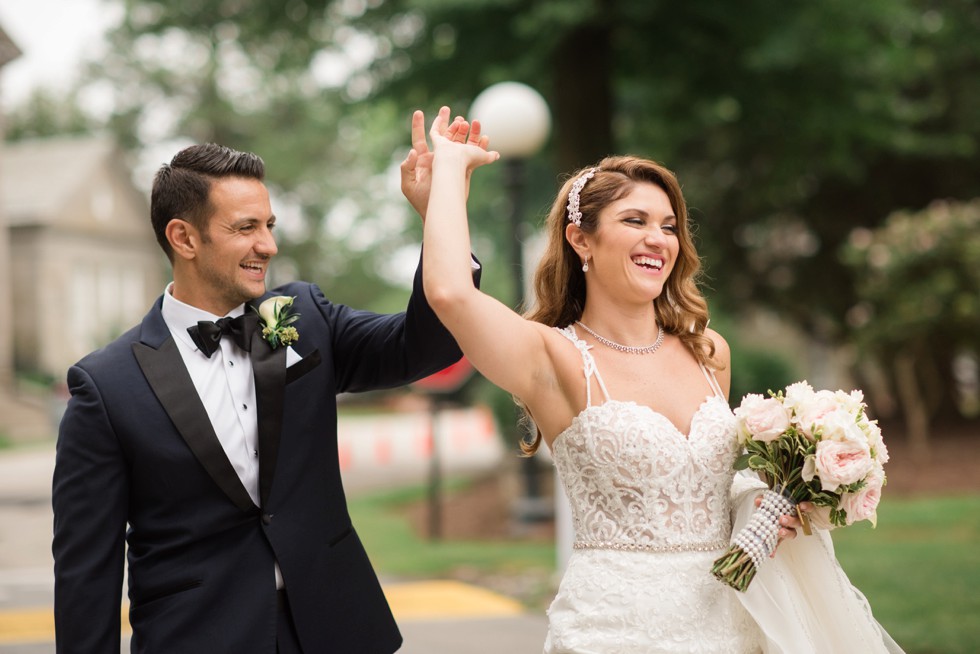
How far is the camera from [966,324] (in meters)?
14.1

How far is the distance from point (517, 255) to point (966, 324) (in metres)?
7.88

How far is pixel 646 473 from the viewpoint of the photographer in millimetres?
2920

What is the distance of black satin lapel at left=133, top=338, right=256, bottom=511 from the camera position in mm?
2750

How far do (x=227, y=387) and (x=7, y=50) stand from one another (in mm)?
6320

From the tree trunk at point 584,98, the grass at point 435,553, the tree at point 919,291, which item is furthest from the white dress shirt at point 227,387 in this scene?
the tree at point 919,291

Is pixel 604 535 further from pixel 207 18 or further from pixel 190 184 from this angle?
pixel 207 18

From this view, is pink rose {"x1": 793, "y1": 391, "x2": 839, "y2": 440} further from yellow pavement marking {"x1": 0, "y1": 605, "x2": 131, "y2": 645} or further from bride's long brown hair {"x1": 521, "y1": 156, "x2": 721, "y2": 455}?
yellow pavement marking {"x1": 0, "y1": 605, "x2": 131, "y2": 645}

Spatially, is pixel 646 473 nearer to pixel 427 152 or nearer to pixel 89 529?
pixel 427 152

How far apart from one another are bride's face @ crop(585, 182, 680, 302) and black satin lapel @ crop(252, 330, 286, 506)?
0.96m

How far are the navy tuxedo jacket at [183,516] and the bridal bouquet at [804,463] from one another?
0.95 metres

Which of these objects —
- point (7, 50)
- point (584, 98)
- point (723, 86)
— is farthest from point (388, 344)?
point (723, 86)

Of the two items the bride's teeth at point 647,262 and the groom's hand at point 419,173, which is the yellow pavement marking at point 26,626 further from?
the bride's teeth at point 647,262

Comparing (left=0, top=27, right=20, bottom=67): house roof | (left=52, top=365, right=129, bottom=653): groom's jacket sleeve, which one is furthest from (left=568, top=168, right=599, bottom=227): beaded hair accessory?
(left=0, top=27, right=20, bottom=67): house roof

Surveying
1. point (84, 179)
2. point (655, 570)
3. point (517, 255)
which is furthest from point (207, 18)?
point (84, 179)
